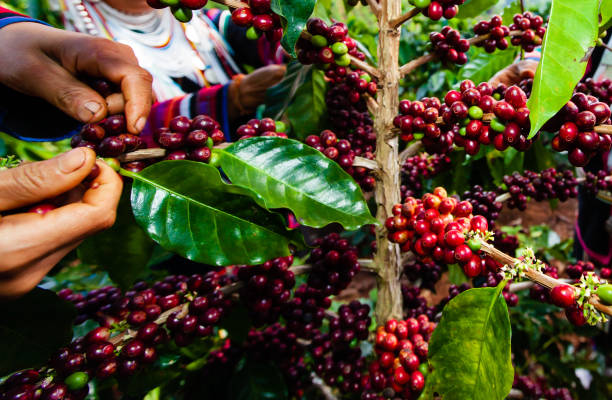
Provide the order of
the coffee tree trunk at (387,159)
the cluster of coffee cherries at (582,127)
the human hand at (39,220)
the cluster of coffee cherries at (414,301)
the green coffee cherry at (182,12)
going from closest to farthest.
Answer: the human hand at (39,220) → the cluster of coffee cherries at (582,127) → the green coffee cherry at (182,12) → the coffee tree trunk at (387,159) → the cluster of coffee cherries at (414,301)

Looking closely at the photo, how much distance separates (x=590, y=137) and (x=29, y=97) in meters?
1.37

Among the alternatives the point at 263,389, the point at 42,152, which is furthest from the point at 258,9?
the point at 42,152

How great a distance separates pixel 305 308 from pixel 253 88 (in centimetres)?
113

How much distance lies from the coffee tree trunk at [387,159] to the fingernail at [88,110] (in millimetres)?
696

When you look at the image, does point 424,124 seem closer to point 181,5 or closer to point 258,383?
point 181,5

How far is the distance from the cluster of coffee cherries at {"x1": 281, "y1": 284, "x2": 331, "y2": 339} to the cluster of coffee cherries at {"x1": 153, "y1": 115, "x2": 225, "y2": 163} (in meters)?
0.57

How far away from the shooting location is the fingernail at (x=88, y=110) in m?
0.72

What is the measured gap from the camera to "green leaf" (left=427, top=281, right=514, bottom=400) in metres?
0.58

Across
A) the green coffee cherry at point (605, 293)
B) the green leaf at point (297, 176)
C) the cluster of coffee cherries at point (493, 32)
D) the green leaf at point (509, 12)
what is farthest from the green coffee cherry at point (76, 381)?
the green leaf at point (509, 12)

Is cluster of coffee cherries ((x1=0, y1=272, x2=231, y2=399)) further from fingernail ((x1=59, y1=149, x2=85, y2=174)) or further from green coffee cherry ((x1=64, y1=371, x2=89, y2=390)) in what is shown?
fingernail ((x1=59, y1=149, x2=85, y2=174))

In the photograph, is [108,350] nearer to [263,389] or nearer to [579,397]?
[263,389]

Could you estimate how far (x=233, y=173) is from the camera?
→ 740 millimetres

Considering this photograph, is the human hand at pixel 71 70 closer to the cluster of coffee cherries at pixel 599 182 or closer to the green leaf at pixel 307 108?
the green leaf at pixel 307 108

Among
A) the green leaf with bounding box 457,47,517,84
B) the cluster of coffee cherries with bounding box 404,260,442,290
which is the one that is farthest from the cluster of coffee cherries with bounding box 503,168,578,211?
the green leaf with bounding box 457,47,517,84
